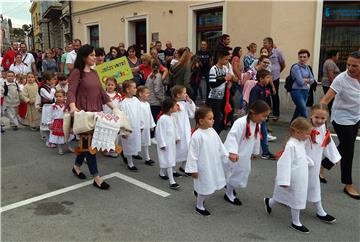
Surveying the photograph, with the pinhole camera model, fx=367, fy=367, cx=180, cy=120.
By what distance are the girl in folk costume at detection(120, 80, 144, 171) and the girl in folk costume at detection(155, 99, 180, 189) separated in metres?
0.80

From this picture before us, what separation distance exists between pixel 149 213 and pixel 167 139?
115 cm

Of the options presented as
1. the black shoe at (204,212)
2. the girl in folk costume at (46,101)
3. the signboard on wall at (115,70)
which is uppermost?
the signboard on wall at (115,70)

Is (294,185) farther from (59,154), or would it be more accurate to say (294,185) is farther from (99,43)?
(99,43)

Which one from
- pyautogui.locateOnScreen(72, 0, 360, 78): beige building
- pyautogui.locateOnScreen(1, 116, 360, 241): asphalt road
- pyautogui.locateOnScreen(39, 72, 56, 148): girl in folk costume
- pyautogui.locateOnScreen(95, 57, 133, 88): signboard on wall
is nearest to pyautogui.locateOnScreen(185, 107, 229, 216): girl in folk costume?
pyautogui.locateOnScreen(1, 116, 360, 241): asphalt road

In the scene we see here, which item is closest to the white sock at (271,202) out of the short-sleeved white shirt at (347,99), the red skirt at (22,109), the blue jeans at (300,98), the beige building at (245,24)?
the short-sleeved white shirt at (347,99)

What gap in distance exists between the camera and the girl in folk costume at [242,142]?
3947 millimetres

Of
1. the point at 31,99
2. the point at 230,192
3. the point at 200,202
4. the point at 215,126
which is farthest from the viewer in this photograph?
the point at 31,99

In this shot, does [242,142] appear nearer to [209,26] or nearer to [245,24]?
[245,24]

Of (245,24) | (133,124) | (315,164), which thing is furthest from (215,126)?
(245,24)

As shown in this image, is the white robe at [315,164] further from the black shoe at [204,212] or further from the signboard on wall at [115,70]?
the signboard on wall at [115,70]

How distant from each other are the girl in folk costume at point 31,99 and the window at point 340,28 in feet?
25.1

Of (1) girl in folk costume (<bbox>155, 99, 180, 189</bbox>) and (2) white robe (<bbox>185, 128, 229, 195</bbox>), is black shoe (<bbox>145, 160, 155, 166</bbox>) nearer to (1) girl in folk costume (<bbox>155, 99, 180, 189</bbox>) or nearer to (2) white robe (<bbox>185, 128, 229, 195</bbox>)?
(1) girl in folk costume (<bbox>155, 99, 180, 189</bbox>)

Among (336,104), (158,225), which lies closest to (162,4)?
(336,104)

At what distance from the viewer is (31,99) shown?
27.9 ft
